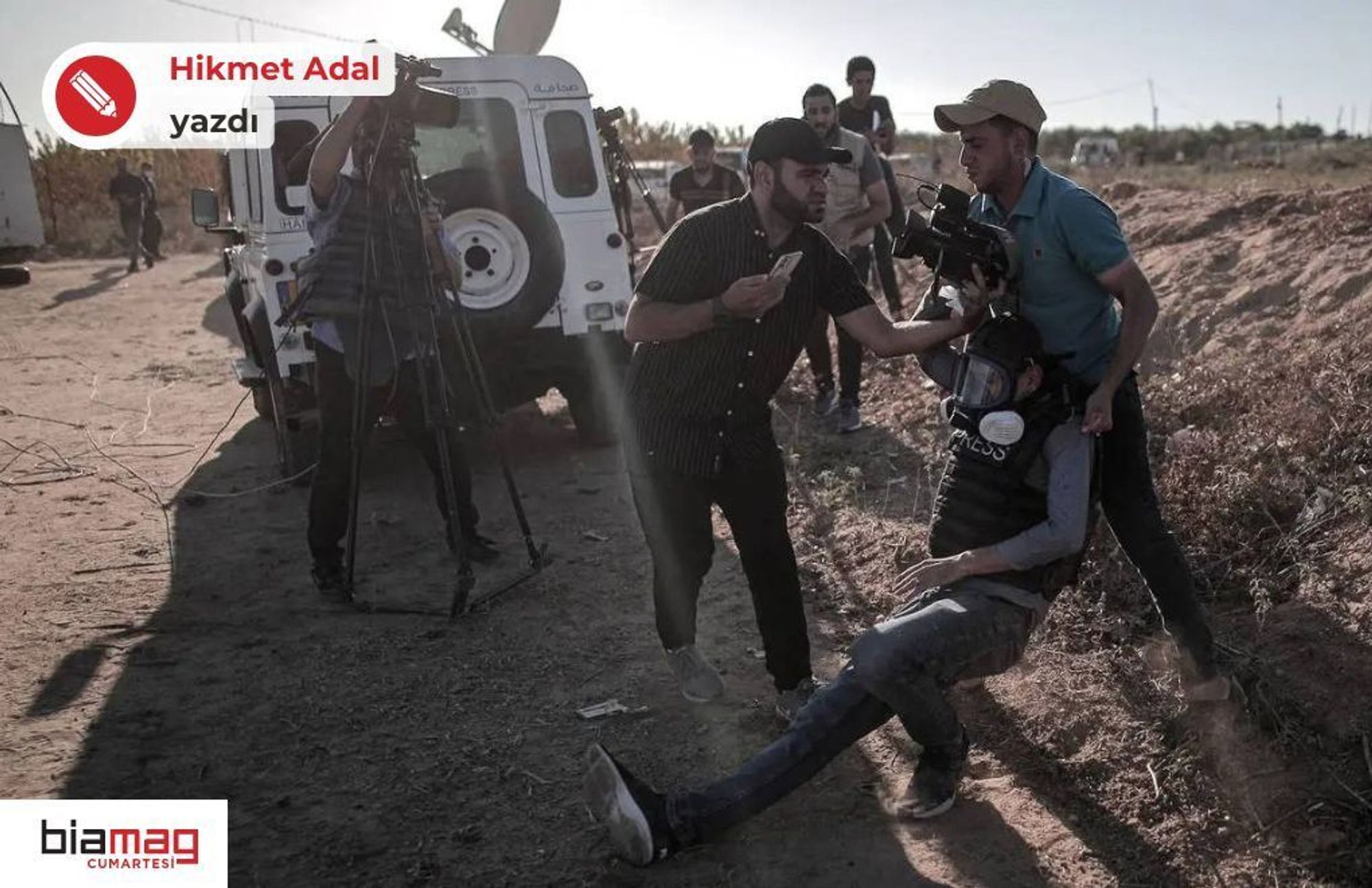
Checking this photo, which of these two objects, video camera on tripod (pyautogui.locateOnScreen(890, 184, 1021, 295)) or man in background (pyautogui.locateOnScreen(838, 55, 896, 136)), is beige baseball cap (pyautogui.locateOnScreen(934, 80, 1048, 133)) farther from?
man in background (pyautogui.locateOnScreen(838, 55, 896, 136))

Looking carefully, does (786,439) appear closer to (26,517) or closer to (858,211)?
(858,211)

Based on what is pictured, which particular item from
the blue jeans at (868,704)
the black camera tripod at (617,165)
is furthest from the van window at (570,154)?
the blue jeans at (868,704)

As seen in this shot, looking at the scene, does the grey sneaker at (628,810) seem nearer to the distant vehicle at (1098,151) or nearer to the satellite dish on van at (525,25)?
the satellite dish on van at (525,25)

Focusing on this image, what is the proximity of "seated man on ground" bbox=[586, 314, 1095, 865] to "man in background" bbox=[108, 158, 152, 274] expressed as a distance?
21.8 meters

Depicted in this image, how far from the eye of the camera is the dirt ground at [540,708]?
3.50m

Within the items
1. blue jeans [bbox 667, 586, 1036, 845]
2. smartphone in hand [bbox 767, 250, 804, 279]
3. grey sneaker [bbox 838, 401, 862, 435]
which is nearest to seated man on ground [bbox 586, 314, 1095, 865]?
blue jeans [bbox 667, 586, 1036, 845]

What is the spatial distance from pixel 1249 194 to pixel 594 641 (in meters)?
7.50

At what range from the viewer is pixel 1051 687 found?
432 cm

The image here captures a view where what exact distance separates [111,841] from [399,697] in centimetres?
111

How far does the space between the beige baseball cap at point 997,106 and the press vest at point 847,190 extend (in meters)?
3.85

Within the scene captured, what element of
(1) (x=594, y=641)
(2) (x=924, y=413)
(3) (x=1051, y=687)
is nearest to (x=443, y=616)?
(1) (x=594, y=641)

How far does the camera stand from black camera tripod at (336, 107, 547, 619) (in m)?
5.21

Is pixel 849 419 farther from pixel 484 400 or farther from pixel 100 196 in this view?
pixel 100 196

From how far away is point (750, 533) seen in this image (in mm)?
4191
